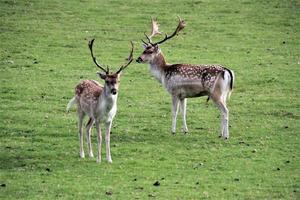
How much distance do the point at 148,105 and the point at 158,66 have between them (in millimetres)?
1565

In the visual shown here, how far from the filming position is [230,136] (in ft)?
51.7

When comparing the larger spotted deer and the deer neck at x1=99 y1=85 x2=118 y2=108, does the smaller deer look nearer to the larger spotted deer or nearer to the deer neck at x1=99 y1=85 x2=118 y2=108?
the deer neck at x1=99 y1=85 x2=118 y2=108

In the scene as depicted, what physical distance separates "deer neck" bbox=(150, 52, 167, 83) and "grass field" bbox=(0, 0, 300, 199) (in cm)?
98

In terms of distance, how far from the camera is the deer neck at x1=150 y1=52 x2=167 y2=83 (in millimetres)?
16922

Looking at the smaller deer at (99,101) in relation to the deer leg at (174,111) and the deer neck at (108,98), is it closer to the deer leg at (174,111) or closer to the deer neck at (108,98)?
the deer neck at (108,98)

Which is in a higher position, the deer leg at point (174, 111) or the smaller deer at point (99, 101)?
the smaller deer at point (99, 101)

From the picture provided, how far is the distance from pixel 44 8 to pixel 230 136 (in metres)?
14.3

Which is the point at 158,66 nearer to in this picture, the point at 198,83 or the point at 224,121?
the point at 198,83

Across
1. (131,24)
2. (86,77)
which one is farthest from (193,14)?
(86,77)

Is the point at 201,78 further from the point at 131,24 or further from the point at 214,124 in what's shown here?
the point at 131,24

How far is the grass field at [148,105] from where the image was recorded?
12766mm

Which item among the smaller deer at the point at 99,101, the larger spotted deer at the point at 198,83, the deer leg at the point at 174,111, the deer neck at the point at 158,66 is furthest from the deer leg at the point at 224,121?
the smaller deer at the point at 99,101

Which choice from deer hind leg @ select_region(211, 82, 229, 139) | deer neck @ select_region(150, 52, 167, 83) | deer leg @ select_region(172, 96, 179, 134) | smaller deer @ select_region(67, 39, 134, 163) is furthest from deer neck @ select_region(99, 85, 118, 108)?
deer neck @ select_region(150, 52, 167, 83)

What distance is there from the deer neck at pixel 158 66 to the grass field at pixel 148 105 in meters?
0.98
